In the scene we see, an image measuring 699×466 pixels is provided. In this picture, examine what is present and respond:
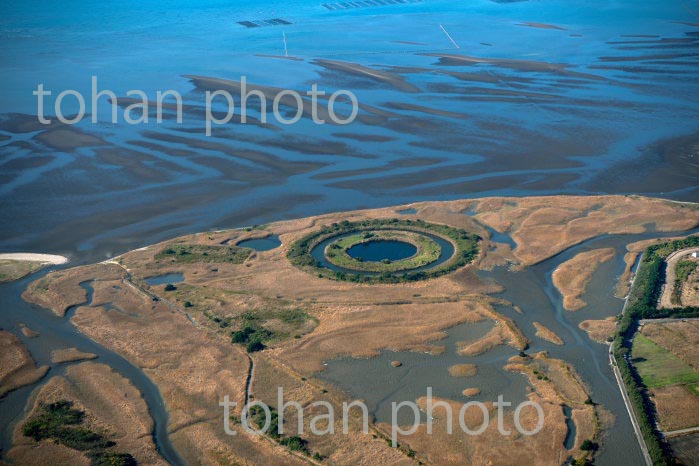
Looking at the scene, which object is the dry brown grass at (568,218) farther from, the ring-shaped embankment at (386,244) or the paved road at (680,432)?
the paved road at (680,432)

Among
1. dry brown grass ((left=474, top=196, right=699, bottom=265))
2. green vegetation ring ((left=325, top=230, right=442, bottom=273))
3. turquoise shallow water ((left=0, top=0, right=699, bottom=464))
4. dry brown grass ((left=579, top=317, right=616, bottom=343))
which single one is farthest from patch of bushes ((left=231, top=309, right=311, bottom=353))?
dry brown grass ((left=474, top=196, right=699, bottom=265))

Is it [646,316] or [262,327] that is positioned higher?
[646,316]

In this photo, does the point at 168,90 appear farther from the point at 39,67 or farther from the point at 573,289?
the point at 573,289

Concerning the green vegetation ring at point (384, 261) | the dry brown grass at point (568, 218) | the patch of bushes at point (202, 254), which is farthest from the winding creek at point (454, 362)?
the patch of bushes at point (202, 254)

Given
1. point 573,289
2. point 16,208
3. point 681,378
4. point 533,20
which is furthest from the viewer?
point 533,20

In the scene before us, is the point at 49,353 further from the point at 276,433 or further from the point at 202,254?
the point at 276,433

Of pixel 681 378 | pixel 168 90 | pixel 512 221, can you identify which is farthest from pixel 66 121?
pixel 681 378

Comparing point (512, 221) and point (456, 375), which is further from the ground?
point (512, 221)

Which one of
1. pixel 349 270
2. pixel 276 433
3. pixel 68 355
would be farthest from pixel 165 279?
pixel 276 433
